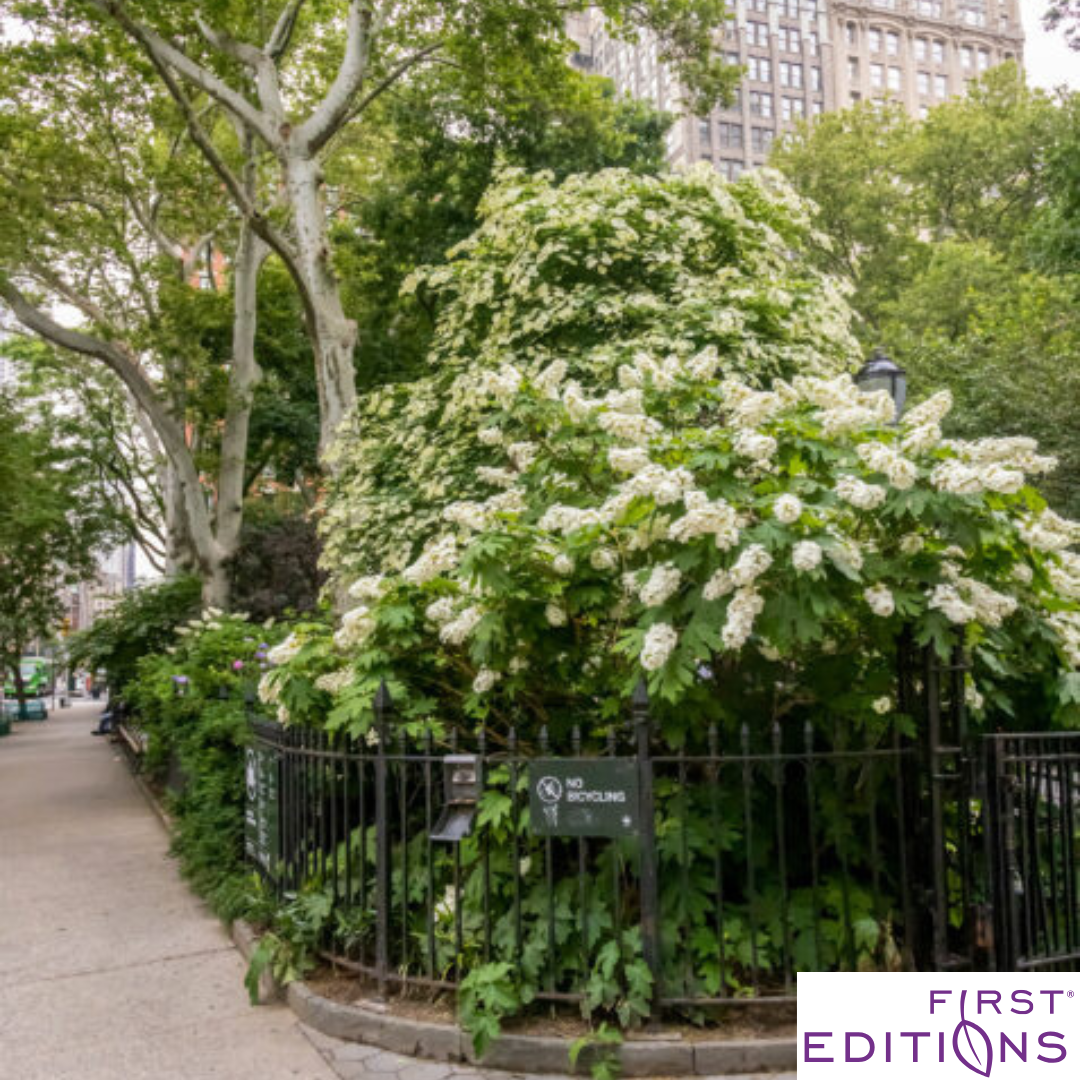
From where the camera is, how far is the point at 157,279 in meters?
20.7

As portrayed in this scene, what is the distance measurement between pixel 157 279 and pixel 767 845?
18884mm

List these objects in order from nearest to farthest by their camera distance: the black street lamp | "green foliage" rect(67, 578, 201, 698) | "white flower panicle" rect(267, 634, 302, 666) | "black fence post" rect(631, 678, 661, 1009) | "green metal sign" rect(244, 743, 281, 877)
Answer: "black fence post" rect(631, 678, 661, 1009), "white flower panicle" rect(267, 634, 302, 666), "green metal sign" rect(244, 743, 281, 877), the black street lamp, "green foliage" rect(67, 578, 201, 698)

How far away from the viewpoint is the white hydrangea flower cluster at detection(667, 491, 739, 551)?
14.7ft

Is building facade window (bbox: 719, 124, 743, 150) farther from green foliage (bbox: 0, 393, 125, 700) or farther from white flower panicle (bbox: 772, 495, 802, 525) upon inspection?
white flower panicle (bbox: 772, 495, 802, 525)

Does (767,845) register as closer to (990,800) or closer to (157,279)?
(990,800)

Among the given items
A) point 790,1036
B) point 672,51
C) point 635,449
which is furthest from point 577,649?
point 672,51

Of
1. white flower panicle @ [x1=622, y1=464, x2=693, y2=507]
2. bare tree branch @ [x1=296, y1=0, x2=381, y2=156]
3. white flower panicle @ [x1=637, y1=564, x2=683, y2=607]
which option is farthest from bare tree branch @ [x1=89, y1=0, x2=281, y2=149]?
white flower panicle @ [x1=637, y1=564, x2=683, y2=607]

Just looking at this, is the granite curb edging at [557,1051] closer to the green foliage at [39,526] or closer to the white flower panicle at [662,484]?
the white flower panicle at [662,484]

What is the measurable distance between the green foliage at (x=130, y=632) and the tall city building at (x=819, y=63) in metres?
71.5

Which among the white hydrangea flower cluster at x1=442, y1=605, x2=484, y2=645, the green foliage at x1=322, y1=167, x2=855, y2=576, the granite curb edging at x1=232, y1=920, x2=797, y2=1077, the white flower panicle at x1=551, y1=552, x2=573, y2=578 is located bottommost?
the granite curb edging at x1=232, y1=920, x2=797, y2=1077

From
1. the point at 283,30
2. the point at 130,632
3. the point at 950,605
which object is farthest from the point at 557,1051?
the point at 130,632

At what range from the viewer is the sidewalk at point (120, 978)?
5.01 meters

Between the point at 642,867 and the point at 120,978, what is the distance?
11.6 feet

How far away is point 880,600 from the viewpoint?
4629mm
